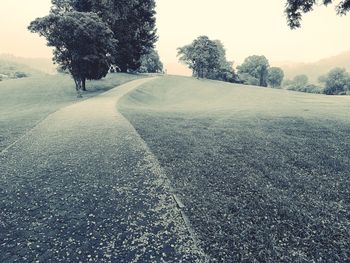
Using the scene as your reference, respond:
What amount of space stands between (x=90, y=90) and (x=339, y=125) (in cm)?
4932

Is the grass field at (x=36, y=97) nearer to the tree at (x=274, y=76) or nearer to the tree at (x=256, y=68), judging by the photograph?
the tree at (x=256, y=68)

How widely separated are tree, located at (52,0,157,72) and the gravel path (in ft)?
180

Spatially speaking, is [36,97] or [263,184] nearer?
[263,184]

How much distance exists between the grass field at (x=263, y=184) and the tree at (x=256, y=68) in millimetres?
138134

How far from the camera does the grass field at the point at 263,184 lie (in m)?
8.68

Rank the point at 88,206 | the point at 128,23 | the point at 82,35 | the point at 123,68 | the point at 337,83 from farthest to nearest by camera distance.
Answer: the point at 337,83 < the point at 123,68 < the point at 128,23 < the point at 82,35 < the point at 88,206

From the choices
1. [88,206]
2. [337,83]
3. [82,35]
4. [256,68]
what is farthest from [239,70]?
[88,206]

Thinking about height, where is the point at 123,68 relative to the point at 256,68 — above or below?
below

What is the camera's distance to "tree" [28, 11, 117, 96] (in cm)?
4344

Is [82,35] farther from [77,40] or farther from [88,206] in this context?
[88,206]

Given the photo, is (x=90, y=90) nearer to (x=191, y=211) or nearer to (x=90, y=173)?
(x=90, y=173)

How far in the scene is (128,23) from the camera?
255 ft

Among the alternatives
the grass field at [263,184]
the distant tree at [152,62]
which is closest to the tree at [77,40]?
the grass field at [263,184]

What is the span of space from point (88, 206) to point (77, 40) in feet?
138
